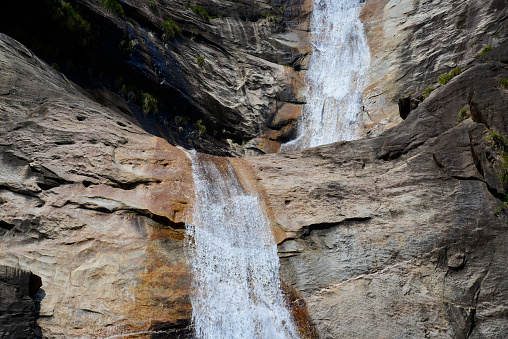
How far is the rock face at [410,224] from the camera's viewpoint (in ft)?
32.8

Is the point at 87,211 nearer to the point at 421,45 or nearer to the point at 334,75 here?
the point at 334,75

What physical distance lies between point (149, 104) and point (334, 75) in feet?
36.8

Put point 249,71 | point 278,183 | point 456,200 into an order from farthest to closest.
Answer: point 249,71 → point 278,183 → point 456,200

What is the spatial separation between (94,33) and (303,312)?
14.0 m

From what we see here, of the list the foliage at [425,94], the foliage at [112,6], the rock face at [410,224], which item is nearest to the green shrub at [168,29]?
the foliage at [112,6]

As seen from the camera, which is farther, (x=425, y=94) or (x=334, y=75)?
(x=334, y=75)

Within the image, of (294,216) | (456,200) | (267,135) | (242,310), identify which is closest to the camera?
(242,310)

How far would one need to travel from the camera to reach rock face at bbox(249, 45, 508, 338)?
1001cm

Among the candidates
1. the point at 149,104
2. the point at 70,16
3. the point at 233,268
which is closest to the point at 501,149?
the point at 233,268

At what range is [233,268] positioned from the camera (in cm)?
1069

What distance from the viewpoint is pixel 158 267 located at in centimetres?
984

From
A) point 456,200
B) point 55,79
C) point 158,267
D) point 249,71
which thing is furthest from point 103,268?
point 249,71

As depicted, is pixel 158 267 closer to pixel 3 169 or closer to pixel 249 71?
pixel 3 169

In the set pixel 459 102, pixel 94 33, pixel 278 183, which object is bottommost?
pixel 278 183
